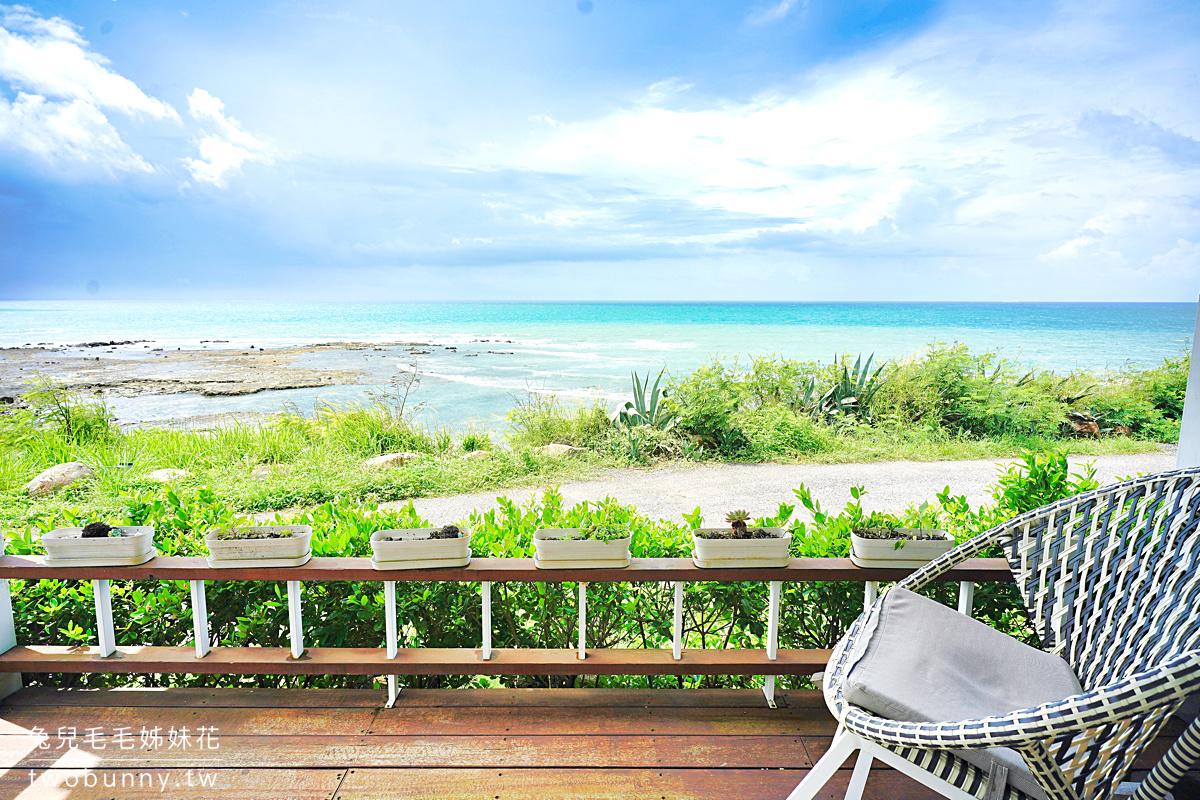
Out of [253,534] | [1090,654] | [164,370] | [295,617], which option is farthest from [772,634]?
[164,370]

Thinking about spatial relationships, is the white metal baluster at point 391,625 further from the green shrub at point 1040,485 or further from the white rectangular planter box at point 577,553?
the green shrub at point 1040,485

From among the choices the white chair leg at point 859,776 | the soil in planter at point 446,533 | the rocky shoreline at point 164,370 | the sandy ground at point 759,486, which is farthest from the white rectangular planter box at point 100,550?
the rocky shoreline at point 164,370

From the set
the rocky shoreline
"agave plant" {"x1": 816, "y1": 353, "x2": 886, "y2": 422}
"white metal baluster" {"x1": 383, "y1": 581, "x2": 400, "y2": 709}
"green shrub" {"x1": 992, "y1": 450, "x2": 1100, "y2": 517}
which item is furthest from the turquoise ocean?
"green shrub" {"x1": 992, "y1": 450, "x2": 1100, "y2": 517}

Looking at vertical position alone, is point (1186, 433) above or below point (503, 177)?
below

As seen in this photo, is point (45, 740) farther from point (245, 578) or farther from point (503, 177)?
point (503, 177)

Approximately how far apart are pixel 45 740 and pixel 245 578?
0.54 m

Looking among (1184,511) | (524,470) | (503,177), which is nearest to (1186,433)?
(1184,511)

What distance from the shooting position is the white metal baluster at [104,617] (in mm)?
1522

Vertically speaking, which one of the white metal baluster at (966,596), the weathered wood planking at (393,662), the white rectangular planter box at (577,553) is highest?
the white rectangular planter box at (577,553)

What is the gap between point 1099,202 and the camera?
15039 millimetres

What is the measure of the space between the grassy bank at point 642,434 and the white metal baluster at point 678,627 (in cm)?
349

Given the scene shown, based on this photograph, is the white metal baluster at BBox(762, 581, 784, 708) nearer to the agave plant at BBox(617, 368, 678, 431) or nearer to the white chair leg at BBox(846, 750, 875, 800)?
→ the white chair leg at BBox(846, 750, 875, 800)

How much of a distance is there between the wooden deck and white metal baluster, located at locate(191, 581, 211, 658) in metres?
0.14

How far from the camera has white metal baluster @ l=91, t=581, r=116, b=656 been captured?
152 cm
